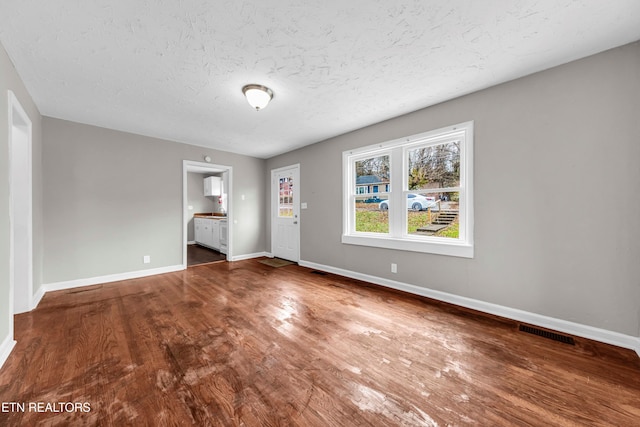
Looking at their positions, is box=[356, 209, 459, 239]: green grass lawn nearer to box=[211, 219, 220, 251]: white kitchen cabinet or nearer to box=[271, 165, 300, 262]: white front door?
box=[271, 165, 300, 262]: white front door

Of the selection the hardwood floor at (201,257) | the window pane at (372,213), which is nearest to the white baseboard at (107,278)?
the hardwood floor at (201,257)

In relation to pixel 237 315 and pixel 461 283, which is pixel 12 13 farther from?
pixel 461 283

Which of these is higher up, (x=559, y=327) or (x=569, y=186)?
(x=569, y=186)

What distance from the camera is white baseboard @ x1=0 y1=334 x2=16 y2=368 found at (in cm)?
178

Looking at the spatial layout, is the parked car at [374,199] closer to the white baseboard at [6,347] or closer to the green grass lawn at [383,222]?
the green grass lawn at [383,222]

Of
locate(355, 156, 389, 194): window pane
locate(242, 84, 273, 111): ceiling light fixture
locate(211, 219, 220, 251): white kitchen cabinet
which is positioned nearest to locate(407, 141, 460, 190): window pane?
locate(355, 156, 389, 194): window pane

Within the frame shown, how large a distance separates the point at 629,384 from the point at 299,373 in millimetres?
2202

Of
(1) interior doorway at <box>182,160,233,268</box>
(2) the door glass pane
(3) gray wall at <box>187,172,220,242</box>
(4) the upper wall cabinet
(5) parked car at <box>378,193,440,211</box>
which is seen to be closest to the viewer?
Answer: (5) parked car at <box>378,193,440,211</box>

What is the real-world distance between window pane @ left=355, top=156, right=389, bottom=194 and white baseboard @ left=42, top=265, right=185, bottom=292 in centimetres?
373

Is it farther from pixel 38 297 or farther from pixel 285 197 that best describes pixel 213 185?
pixel 38 297

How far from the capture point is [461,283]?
285 centimetres

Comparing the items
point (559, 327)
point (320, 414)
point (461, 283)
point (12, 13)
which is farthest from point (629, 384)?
point (12, 13)

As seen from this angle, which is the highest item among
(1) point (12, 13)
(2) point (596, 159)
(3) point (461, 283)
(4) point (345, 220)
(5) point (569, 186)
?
(1) point (12, 13)

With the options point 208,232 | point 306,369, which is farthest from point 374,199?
point 208,232
